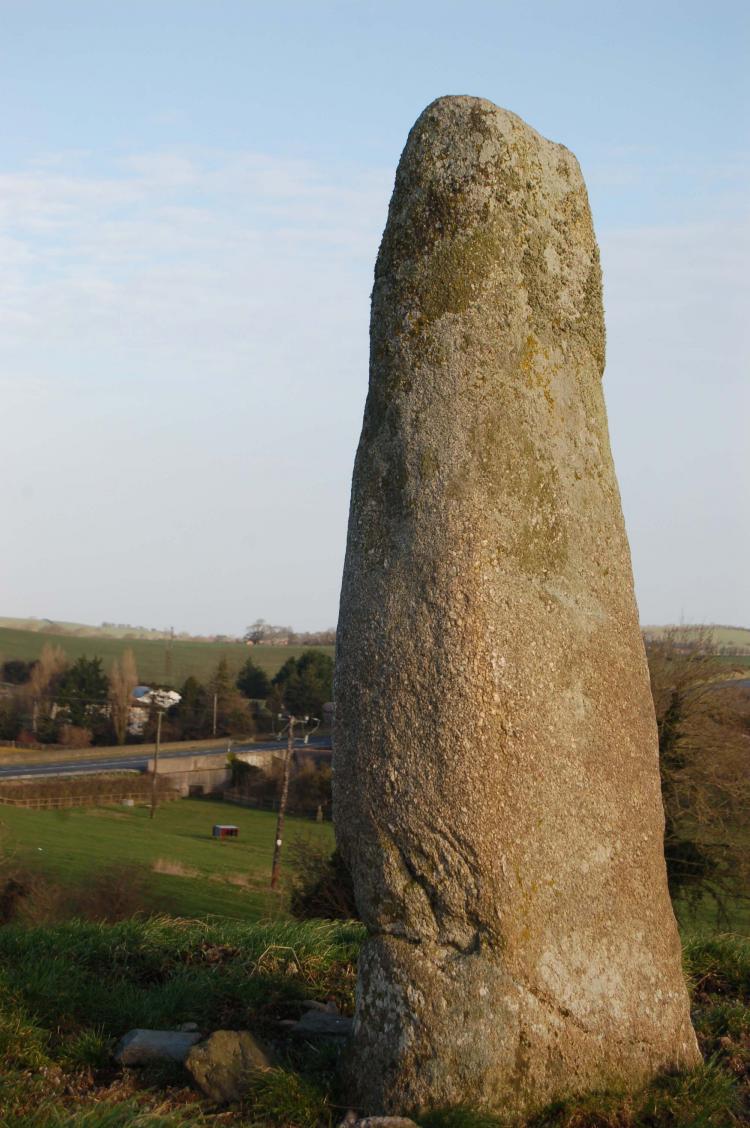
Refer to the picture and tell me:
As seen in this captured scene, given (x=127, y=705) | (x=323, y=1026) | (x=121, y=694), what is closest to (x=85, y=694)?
(x=121, y=694)

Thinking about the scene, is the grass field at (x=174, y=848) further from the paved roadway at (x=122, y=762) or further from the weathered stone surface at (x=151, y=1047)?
the weathered stone surface at (x=151, y=1047)

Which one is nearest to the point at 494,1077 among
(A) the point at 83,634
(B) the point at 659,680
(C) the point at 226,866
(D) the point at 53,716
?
(B) the point at 659,680

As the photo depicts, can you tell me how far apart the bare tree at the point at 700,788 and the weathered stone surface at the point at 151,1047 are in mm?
19290

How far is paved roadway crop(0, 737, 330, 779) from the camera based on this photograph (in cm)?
6347

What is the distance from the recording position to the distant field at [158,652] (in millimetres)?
109019

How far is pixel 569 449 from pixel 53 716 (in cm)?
8562

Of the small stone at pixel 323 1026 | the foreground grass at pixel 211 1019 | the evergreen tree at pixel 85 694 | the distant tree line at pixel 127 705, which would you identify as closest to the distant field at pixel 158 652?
the distant tree line at pixel 127 705

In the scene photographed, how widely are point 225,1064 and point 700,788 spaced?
20.3 meters

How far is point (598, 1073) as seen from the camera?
5738 mm

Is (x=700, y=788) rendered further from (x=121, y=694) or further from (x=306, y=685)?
(x=121, y=694)

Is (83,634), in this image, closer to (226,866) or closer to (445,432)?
(226,866)

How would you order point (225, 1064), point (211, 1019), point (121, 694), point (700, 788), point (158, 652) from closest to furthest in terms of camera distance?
point (225, 1064) → point (211, 1019) → point (700, 788) → point (121, 694) → point (158, 652)

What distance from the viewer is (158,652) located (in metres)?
122

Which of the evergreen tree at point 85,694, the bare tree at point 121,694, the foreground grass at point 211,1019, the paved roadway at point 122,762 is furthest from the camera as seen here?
the evergreen tree at point 85,694
